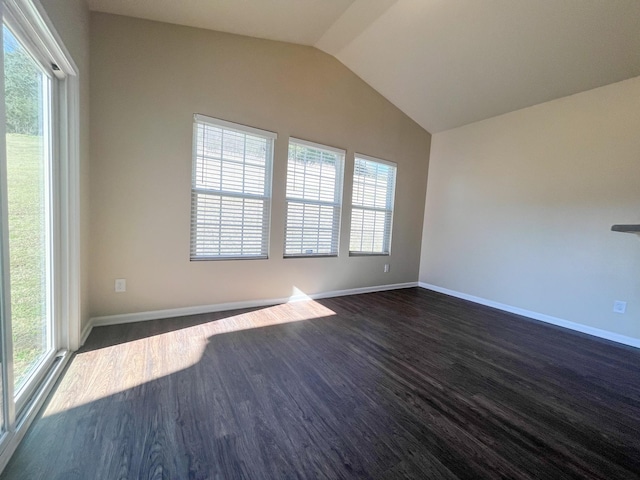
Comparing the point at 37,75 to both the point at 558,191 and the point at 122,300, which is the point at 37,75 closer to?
the point at 122,300

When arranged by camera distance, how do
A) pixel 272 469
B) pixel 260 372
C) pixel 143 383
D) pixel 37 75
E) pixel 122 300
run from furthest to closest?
pixel 122 300 < pixel 260 372 < pixel 143 383 < pixel 37 75 < pixel 272 469

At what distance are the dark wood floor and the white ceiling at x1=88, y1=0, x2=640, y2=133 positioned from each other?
2951 millimetres

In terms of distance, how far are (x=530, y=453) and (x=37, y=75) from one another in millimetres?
3496

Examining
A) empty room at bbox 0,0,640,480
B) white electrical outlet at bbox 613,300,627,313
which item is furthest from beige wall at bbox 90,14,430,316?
white electrical outlet at bbox 613,300,627,313

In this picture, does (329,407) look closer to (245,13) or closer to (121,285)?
(121,285)

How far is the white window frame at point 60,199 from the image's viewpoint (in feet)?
4.58

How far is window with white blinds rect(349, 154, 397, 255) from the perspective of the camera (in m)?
4.20

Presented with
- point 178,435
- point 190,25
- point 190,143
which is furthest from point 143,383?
point 190,25

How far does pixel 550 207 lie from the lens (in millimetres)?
3529

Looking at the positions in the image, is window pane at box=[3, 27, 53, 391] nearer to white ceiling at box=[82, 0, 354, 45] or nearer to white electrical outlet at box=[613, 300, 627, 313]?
white ceiling at box=[82, 0, 354, 45]

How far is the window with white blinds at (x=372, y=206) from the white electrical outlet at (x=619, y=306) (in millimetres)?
2734

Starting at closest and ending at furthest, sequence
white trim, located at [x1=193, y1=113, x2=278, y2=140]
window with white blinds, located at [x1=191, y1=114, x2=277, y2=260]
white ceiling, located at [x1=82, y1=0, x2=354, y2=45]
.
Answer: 1. white ceiling, located at [x1=82, y1=0, x2=354, y2=45]
2. white trim, located at [x1=193, y1=113, x2=278, y2=140]
3. window with white blinds, located at [x1=191, y1=114, x2=277, y2=260]

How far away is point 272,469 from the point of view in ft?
4.05

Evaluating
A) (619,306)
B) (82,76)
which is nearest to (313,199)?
A: (82,76)
